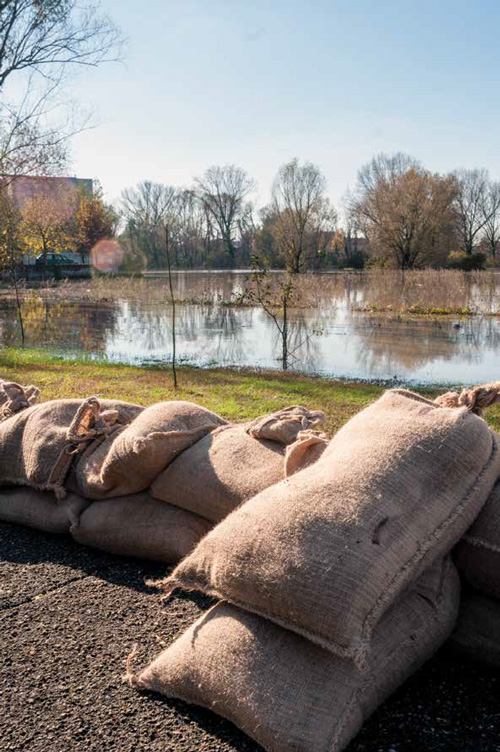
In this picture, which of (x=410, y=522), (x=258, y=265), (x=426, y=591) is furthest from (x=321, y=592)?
(x=258, y=265)

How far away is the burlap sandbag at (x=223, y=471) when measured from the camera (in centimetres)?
274

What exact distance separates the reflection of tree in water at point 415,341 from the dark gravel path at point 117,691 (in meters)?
8.57

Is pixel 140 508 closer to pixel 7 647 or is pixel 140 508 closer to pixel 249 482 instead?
pixel 249 482

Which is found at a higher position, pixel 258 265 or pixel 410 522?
pixel 258 265

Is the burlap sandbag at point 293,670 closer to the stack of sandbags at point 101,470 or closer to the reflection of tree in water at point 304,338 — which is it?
the stack of sandbags at point 101,470

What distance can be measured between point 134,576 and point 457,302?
20641 millimetres

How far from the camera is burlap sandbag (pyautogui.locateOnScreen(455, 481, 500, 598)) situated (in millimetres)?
2252

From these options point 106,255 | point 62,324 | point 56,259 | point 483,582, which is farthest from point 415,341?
point 106,255

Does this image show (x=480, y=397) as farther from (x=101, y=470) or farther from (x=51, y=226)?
(x=51, y=226)

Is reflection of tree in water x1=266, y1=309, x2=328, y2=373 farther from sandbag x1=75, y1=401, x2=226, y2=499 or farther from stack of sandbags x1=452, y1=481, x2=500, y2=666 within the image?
stack of sandbags x1=452, y1=481, x2=500, y2=666

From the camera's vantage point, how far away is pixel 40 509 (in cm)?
340

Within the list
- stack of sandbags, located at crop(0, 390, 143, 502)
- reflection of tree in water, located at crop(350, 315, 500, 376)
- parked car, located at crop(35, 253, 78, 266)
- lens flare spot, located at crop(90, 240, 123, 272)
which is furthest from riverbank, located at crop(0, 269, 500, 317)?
lens flare spot, located at crop(90, 240, 123, 272)

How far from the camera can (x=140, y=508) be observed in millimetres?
3105

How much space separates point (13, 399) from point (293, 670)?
2.68 metres
